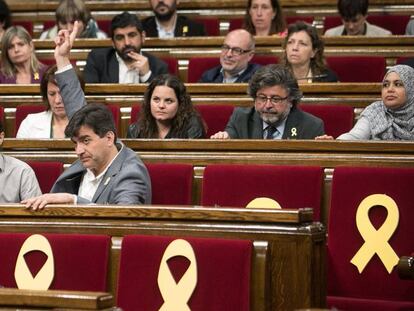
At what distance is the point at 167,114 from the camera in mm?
1823

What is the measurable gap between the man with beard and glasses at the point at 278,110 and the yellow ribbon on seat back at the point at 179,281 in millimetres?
558

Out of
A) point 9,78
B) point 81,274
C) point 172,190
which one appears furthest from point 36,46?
point 81,274

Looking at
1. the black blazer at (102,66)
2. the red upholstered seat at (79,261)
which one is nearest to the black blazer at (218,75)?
the black blazer at (102,66)

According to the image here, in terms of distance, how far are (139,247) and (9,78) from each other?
1179 millimetres

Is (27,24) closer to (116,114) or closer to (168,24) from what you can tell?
(168,24)

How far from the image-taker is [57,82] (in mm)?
1933

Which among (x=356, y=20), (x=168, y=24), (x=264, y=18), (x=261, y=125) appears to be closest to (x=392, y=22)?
(x=356, y=20)

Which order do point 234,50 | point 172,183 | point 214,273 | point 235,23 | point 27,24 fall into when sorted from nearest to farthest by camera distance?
point 214,273
point 172,183
point 234,50
point 235,23
point 27,24

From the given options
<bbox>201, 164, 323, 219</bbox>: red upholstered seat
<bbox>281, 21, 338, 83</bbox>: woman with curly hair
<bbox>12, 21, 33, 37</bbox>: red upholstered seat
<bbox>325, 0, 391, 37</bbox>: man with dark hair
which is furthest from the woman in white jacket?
<bbox>12, 21, 33, 37</bbox>: red upholstered seat

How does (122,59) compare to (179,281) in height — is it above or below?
above

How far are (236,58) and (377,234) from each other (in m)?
0.86

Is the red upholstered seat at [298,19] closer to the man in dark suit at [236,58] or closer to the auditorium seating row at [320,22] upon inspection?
the auditorium seating row at [320,22]

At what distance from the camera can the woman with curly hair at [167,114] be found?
182cm

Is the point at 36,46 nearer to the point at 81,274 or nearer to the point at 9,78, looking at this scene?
the point at 9,78
